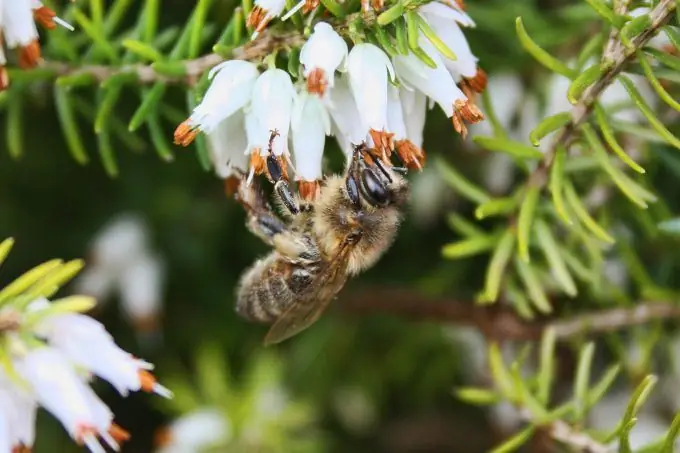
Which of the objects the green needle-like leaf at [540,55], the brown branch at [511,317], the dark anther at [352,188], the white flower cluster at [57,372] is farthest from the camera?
the brown branch at [511,317]

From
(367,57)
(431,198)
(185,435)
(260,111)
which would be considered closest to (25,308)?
(260,111)

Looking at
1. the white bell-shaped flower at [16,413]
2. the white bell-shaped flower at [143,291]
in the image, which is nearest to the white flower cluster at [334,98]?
the white bell-shaped flower at [16,413]

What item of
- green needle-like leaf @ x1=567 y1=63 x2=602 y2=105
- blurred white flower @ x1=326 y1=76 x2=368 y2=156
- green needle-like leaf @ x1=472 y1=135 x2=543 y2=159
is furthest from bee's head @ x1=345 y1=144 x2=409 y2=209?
green needle-like leaf @ x1=567 y1=63 x2=602 y2=105

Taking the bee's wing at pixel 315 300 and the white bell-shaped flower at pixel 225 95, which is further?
the bee's wing at pixel 315 300

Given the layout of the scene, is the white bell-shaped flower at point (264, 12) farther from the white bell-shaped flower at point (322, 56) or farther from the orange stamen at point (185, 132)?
the orange stamen at point (185, 132)

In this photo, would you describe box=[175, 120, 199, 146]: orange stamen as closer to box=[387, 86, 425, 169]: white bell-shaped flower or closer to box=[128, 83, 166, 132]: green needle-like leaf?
box=[128, 83, 166, 132]: green needle-like leaf

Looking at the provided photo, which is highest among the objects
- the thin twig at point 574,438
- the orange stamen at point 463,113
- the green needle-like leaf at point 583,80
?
the orange stamen at point 463,113

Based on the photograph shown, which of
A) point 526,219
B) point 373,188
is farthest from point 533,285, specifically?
point 373,188
